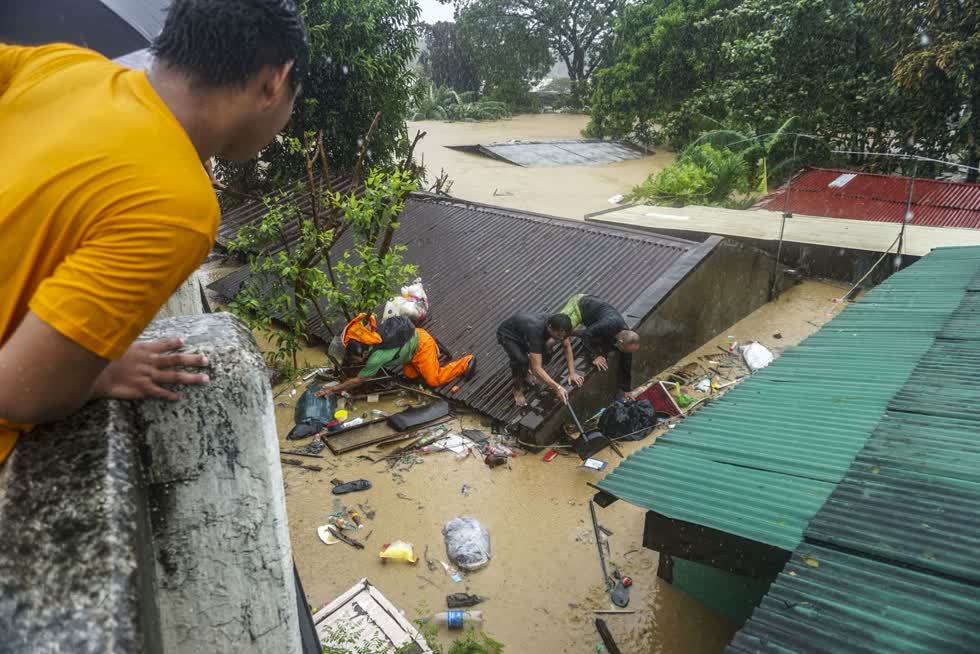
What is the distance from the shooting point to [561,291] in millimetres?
7543

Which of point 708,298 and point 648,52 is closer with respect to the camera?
point 708,298

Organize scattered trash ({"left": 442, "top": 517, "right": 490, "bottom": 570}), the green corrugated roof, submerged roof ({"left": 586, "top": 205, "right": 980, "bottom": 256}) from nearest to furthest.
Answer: the green corrugated roof < scattered trash ({"left": 442, "top": 517, "right": 490, "bottom": 570}) < submerged roof ({"left": 586, "top": 205, "right": 980, "bottom": 256})

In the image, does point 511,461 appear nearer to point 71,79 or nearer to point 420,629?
point 420,629

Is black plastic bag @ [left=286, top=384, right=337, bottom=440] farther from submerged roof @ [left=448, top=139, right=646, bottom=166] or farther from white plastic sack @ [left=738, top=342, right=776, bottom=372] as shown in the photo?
submerged roof @ [left=448, top=139, right=646, bottom=166]

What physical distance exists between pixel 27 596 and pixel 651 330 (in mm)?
6639

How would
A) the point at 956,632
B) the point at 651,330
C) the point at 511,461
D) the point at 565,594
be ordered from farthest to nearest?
1. the point at 651,330
2. the point at 511,461
3. the point at 565,594
4. the point at 956,632

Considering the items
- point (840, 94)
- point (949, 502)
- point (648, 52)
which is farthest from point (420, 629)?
point (648, 52)

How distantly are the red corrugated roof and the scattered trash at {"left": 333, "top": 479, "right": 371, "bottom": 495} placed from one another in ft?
34.2

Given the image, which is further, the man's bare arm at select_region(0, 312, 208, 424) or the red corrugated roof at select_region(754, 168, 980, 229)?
the red corrugated roof at select_region(754, 168, 980, 229)

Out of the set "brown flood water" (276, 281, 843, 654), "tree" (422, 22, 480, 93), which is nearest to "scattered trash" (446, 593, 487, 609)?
"brown flood water" (276, 281, 843, 654)

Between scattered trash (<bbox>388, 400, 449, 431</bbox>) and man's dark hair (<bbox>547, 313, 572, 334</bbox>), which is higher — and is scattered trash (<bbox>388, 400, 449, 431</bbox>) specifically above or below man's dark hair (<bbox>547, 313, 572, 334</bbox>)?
below

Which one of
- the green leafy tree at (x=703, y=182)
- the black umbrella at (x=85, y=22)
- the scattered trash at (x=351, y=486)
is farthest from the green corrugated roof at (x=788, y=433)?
the green leafy tree at (x=703, y=182)

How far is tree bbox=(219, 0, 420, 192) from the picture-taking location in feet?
36.6

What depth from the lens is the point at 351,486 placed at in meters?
5.77
